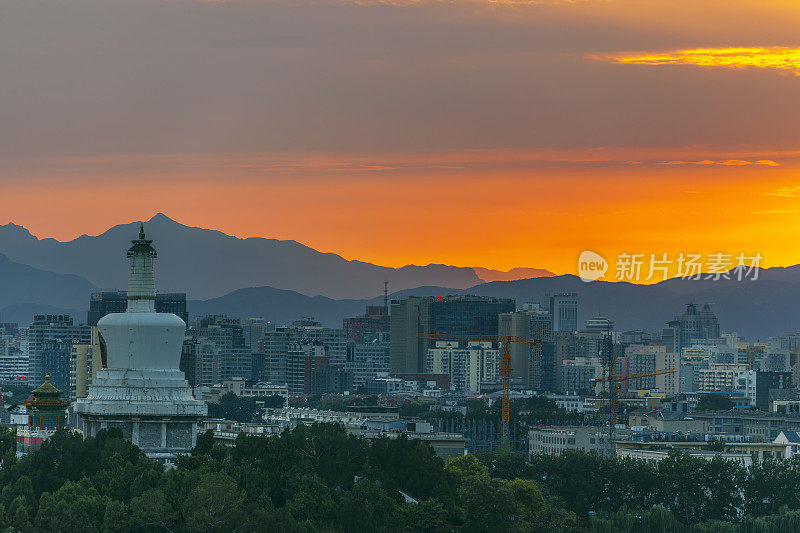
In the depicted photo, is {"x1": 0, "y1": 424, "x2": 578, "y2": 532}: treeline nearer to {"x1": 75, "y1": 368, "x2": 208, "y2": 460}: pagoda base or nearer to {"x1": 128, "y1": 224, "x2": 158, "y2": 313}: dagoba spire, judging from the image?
{"x1": 75, "y1": 368, "x2": 208, "y2": 460}: pagoda base

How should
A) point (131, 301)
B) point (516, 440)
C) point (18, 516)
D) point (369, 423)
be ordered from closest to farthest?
point (18, 516), point (131, 301), point (369, 423), point (516, 440)

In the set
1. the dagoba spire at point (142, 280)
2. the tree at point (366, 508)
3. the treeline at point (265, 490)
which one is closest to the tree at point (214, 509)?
the treeline at point (265, 490)

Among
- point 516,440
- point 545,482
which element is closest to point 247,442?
point 545,482

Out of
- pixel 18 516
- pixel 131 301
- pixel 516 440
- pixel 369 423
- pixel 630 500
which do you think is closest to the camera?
pixel 18 516

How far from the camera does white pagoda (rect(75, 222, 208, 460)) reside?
83.6 metres

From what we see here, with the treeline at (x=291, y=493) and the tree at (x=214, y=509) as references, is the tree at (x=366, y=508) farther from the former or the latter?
the tree at (x=214, y=509)

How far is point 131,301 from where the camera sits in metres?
84.7

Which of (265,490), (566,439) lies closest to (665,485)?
(265,490)

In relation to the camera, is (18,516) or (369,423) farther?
(369,423)

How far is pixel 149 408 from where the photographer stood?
83.8m

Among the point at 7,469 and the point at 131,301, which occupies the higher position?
the point at 131,301

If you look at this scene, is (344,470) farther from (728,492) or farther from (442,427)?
(442,427)

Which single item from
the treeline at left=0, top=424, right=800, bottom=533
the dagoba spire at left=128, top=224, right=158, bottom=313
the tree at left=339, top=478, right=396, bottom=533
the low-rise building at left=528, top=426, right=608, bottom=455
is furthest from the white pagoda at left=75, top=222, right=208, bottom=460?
the low-rise building at left=528, top=426, right=608, bottom=455

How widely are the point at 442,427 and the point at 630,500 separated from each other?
7655 centimetres
